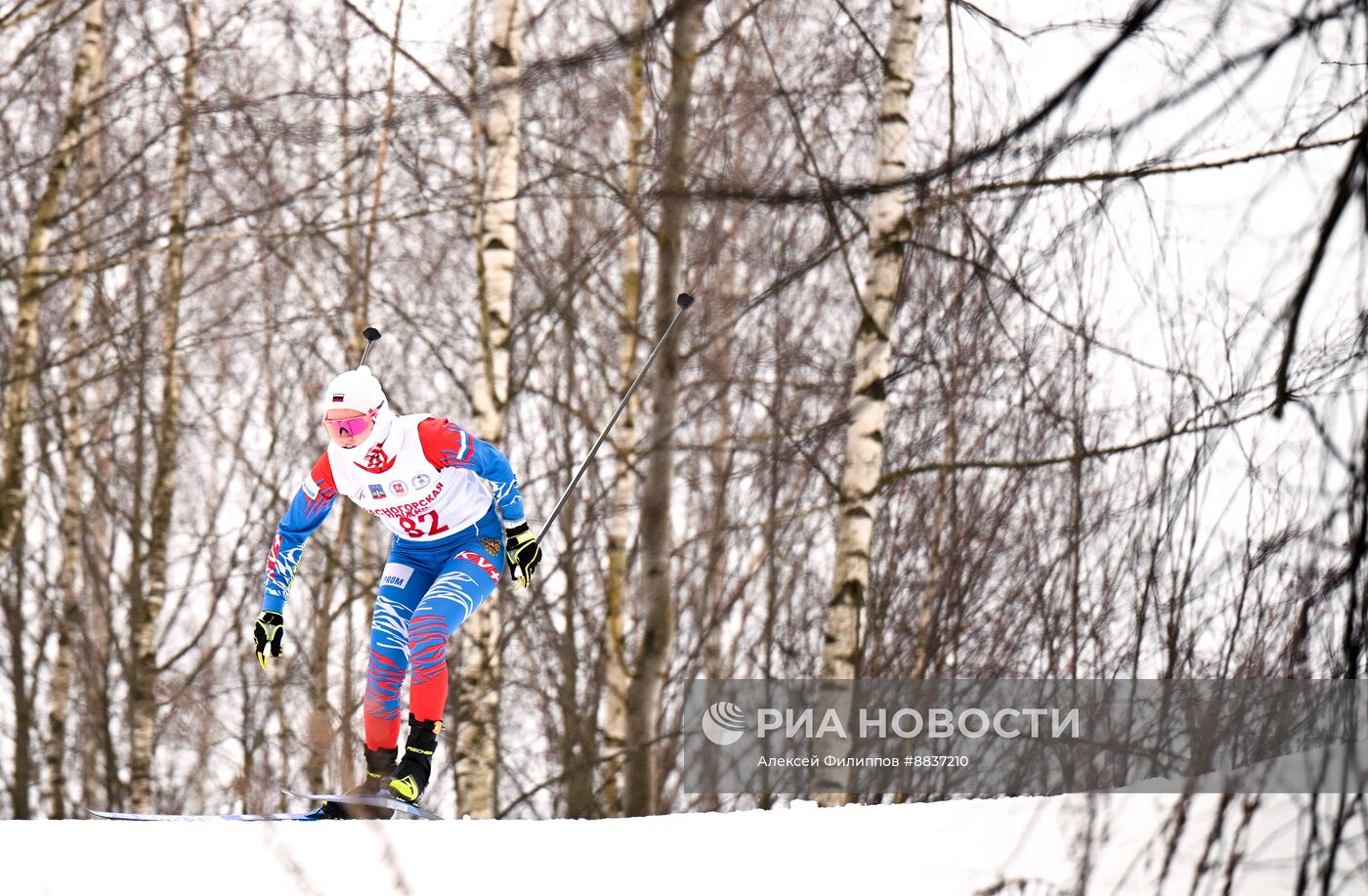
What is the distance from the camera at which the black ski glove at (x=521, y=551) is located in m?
4.75

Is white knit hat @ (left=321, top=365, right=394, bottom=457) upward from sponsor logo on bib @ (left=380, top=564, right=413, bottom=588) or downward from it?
upward

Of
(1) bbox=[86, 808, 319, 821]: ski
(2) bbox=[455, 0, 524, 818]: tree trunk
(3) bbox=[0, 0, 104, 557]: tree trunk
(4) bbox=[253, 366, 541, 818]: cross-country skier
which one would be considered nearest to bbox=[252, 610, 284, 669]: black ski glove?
(4) bbox=[253, 366, 541, 818]: cross-country skier

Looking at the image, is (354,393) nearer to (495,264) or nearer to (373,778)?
(373,778)

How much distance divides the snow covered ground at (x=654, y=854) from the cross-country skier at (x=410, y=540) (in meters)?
1.07

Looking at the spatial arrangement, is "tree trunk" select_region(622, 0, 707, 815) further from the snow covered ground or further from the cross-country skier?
the snow covered ground

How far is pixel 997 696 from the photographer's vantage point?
752 cm

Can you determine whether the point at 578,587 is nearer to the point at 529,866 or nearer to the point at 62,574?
the point at 62,574

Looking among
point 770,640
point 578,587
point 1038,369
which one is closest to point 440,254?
point 578,587

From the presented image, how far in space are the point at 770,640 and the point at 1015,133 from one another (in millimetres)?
7529

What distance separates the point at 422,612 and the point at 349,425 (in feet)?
2.47

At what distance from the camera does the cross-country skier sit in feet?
15.2

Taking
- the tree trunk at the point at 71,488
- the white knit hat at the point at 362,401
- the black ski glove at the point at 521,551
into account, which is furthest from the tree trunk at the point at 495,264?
the tree trunk at the point at 71,488

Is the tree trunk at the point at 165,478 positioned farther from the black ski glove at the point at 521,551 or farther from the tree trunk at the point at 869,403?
the tree trunk at the point at 869,403

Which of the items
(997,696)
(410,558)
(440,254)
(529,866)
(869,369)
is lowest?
(529,866)
